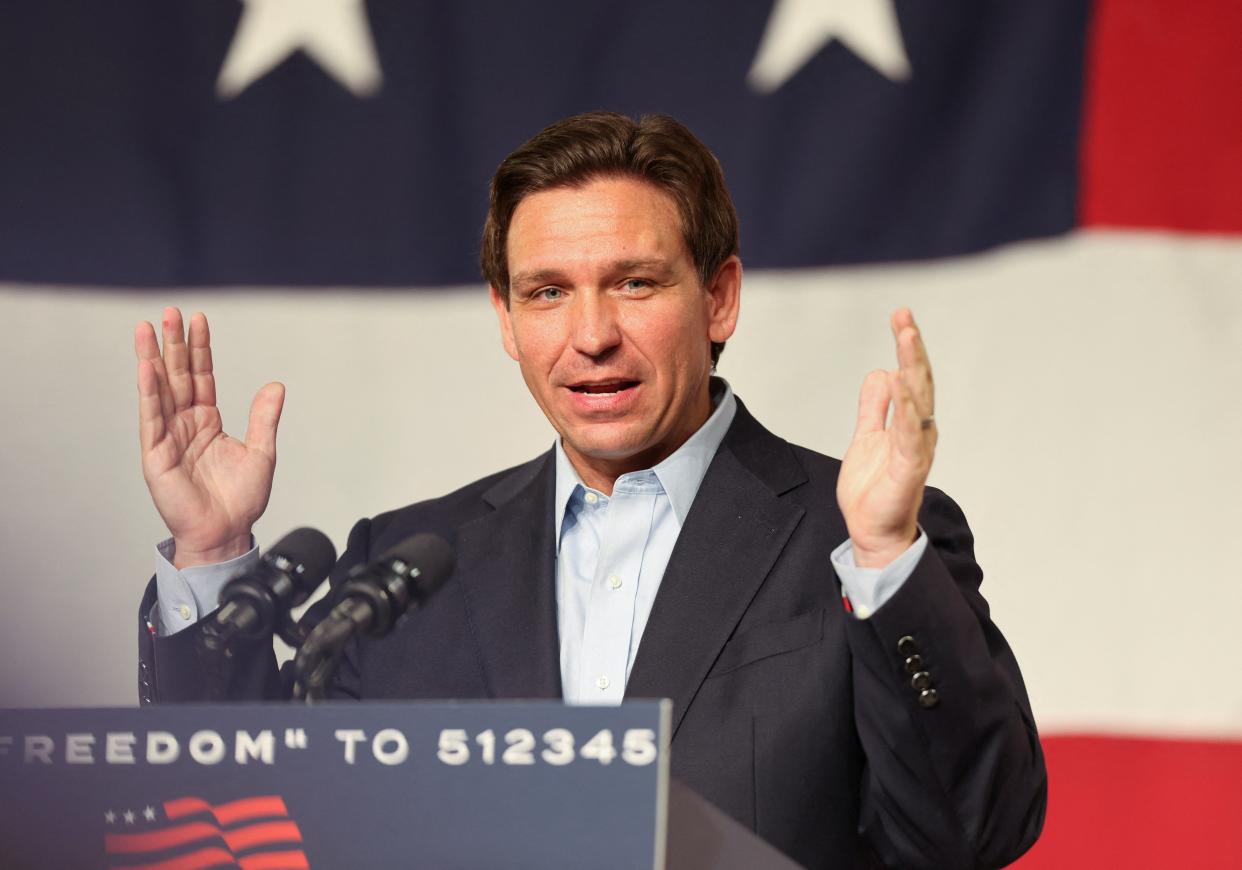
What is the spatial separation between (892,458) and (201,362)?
79 cm

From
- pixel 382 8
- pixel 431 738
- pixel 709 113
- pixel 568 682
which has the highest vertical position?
pixel 382 8

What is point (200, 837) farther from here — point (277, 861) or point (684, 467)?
point (684, 467)

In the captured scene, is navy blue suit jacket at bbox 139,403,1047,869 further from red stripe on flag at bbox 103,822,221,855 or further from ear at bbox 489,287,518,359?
red stripe on flag at bbox 103,822,221,855

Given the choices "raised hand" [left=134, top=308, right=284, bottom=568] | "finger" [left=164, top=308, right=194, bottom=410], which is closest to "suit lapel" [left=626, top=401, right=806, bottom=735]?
"raised hand" [left=134, top=308, right=284, bottom=568]

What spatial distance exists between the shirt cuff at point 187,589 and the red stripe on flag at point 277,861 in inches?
25.3

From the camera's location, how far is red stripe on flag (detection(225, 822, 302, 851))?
0.92 meters

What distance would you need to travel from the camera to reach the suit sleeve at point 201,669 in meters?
1.42

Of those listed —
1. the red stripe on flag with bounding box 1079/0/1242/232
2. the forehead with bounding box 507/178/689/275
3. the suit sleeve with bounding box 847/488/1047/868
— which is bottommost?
the suit sleeve with bounding box 847/488/1047/868

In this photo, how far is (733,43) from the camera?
2865 millimetres

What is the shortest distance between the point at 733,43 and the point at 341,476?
112 cm

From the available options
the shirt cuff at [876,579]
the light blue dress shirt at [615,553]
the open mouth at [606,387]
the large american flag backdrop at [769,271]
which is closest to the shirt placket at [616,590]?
the light blue dress shirt at [615,553]

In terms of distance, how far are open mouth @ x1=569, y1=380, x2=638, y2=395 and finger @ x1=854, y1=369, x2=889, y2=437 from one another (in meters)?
0.39

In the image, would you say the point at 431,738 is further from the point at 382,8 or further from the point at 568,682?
the point at 382,8

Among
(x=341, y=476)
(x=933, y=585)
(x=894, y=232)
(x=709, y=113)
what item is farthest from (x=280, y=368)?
(x=933, y=585)
